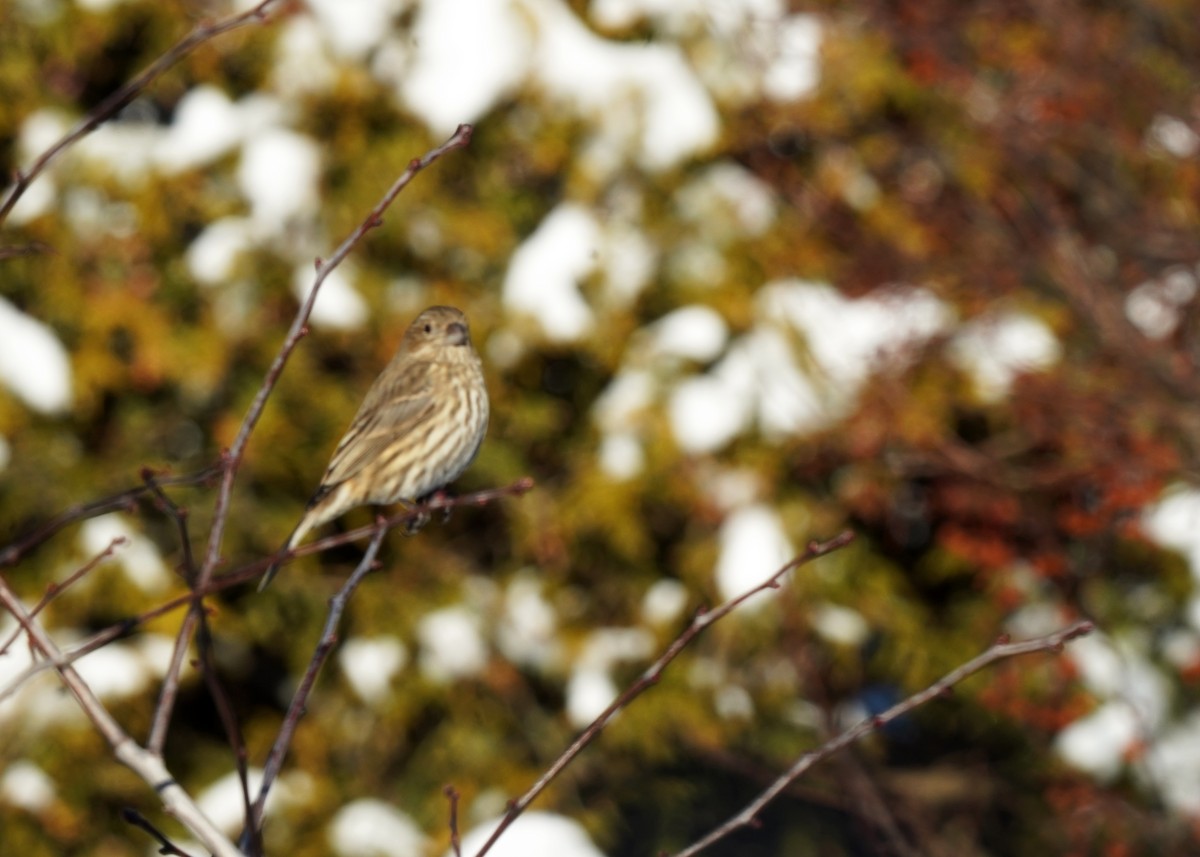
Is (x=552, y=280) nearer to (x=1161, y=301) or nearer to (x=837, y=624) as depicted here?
(x=837, y=624)

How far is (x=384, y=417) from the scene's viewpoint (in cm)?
364

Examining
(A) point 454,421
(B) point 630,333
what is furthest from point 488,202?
(A) point 454,421

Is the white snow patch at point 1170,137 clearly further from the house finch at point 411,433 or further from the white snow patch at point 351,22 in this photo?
the house finch at point 411,433

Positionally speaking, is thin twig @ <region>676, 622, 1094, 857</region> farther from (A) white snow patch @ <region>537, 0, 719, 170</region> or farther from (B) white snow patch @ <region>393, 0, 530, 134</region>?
(A) white snow patch @ <region>537, 0, 719, 170</region>

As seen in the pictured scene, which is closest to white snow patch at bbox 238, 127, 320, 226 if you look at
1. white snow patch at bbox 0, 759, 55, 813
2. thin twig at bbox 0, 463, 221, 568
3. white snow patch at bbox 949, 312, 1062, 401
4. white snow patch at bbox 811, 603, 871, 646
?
white snow patch at bbox 0, 759, 55, 813

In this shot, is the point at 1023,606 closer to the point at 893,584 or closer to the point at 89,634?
the point at 893,584

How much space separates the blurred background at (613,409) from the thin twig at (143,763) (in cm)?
279

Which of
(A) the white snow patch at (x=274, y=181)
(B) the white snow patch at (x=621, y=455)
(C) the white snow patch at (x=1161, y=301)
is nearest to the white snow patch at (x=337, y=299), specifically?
(A) the white snow patch at (x=274, y=181)

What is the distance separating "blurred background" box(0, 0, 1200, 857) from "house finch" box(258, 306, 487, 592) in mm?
1383

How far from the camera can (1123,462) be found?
6.14 meters

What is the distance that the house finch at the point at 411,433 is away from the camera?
365 cm

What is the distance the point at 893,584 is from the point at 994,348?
3.45 ft

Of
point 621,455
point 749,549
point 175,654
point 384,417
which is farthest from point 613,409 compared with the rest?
point 175,654

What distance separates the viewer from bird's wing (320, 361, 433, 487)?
3633 mm
